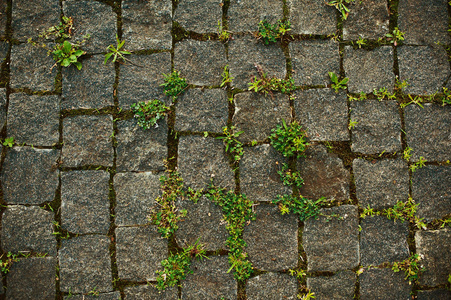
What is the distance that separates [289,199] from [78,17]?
8.21 feet

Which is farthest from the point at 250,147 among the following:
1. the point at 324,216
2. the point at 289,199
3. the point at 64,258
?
the point at 64,258

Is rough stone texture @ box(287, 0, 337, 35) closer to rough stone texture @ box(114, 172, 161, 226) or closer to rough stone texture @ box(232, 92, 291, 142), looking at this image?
rough stone texture @ box(232, 92, 291, 142)

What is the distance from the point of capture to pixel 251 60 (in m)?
3.13

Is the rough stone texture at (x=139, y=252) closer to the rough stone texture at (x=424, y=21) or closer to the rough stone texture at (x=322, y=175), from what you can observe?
the rough stone texture at (x=322, y=175)

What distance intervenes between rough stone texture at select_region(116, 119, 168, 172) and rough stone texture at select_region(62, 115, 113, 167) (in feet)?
0.32

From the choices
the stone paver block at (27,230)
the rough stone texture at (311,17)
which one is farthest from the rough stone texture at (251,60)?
the stone paver block at (27,230)

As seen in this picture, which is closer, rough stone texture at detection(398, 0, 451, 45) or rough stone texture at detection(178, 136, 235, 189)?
rough stone texture at detection(178, 136, 235, 189)

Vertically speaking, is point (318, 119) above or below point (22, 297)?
above

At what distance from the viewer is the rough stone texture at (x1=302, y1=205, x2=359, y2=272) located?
3.06 meters

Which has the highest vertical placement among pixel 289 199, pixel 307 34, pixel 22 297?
pixel 307 34

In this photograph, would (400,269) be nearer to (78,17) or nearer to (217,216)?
(217,216)

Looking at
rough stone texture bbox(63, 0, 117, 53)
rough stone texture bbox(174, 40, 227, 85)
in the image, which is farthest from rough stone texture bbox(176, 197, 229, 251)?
rough stone texture bbox(63, 0, 117, 53)

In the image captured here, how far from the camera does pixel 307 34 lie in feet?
10.4

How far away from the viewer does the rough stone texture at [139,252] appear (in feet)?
9.97
